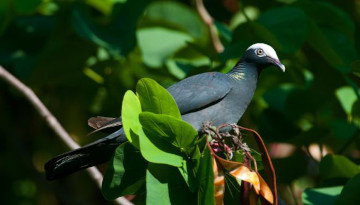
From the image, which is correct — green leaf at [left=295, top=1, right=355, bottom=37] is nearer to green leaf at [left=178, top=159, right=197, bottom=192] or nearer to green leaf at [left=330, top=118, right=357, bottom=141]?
green leaf at [left=330, top=118, right=357, bottom=141]

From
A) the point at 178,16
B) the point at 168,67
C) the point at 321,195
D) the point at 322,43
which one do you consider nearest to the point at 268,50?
the point at 322,43

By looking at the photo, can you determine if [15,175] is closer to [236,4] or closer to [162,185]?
[236,4]

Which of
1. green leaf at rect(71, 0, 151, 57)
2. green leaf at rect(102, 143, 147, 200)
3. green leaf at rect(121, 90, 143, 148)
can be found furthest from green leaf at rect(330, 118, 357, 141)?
green leaf at rect(121, 90, 143, 148)

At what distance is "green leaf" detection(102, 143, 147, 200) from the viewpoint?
2375mm

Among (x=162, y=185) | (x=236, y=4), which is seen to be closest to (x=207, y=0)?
(x=236, y=4)

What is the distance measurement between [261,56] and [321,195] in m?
0.62

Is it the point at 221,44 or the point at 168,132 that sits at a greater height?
the point at 168,132

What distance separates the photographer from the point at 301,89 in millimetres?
3682

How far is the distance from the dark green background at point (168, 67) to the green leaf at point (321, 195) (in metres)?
0.13

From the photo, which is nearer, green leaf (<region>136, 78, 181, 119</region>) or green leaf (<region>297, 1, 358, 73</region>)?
green leaf (<region>136, 78, 181, 119</region>)

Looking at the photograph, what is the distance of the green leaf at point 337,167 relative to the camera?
9.82 feet

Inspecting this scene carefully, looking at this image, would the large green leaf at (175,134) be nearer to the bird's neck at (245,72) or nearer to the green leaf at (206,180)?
the green leaf at (206,180)

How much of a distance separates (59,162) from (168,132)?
22.0 inches

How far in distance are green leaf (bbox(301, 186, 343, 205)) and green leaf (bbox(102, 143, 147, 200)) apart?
769 mm
